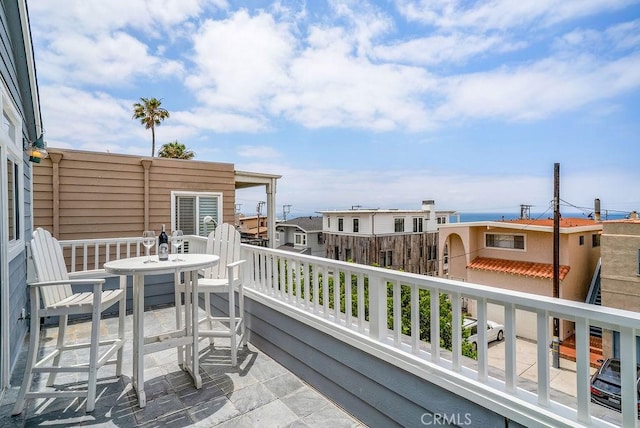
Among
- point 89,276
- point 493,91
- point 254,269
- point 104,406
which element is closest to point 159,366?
point 104,406

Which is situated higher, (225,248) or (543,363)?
(225,248)

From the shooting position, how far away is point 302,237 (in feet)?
77.4

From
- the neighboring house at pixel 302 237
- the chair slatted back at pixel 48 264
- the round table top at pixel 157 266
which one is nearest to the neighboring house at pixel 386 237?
the neighboring house at pixel 302 237

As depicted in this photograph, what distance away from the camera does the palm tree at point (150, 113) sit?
19.0 meters

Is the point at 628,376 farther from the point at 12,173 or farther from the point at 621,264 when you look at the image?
the point at 621,264

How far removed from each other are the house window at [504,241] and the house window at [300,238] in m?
12.4

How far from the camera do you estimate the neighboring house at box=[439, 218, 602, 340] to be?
38.9ft

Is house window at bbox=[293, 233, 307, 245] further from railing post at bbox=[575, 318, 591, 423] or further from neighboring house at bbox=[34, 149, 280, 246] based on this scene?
railing post at bbox=[575, 318, 591, 423]

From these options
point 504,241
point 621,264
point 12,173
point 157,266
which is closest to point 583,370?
point 157,266

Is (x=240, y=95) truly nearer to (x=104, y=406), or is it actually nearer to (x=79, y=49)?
(x=79, y=49)

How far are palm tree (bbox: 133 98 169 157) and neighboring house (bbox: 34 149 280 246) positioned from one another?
1386cm

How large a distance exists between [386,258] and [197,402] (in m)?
18.0

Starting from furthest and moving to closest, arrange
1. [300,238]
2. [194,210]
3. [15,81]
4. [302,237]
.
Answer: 1. [300,238]
2. [302,237]
3. [194,210]
4. [15,81]

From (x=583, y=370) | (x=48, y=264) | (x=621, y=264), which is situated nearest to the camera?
(x=583, y=370)
